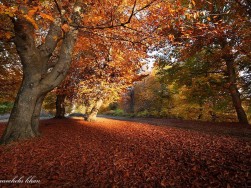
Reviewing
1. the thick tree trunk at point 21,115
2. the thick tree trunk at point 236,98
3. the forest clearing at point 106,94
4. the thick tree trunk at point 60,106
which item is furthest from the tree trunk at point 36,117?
the thick tree trunk at point 236,98

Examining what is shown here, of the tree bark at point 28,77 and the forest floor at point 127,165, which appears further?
the tree bark at point 28,77

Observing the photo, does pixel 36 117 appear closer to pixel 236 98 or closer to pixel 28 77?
pixel 28 77

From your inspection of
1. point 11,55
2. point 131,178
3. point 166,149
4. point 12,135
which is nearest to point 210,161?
point 166,149

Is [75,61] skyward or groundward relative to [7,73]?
skyward

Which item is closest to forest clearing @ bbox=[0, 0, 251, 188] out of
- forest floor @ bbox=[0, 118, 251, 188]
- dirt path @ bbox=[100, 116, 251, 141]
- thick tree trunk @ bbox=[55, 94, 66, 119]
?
forest floor @ bbox=[0, 118, 251, 188]

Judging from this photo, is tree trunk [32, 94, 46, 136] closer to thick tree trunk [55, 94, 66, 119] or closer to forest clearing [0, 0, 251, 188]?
forest clearing [0, 0, 251, 188]

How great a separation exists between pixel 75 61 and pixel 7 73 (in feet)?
16.0

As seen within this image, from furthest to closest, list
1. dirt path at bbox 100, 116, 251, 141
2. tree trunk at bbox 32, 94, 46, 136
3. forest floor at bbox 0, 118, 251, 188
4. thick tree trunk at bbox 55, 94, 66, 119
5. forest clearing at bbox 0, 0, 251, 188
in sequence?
thick tree trunk at bbox 55, 94, 66, 119 < dirt path at bbox 100, 116, 251, 141 < tree trunk at bbox 32, 94, 46, 136 < forest clearing at bbox 0, 0, 251, 188 < forest floor at bbox 0, 118, 251, 188

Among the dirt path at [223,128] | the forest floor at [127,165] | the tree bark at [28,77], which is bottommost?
the forest floor at [127,165]

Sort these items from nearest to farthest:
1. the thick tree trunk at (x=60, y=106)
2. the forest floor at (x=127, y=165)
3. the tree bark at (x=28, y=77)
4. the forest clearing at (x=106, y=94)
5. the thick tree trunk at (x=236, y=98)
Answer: the forest floor at (x=127, y=165), the forest clearing at (x=106, y=94), the tree bark at (x=28, y=77), the thick tree trunk at (x=236, y=98), the thick tree trunk at (x=60, y=106)

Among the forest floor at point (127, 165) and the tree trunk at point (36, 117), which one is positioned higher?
the tree trunk at point (36, 117)

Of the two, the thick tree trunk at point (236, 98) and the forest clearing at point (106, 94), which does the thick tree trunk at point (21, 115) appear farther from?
the thick tree trunk at point (236, 98)

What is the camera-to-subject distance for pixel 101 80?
11625 mm

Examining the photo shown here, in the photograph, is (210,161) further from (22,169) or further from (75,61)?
(75,61)
